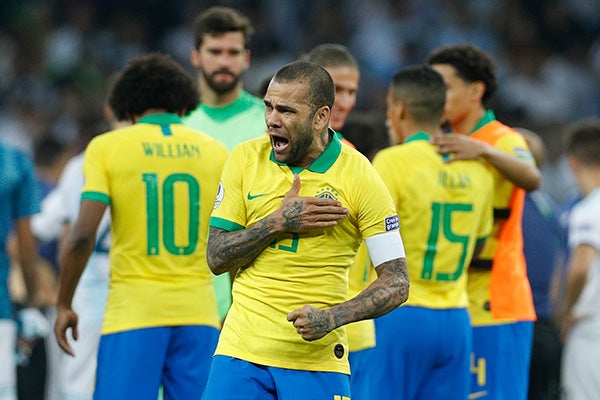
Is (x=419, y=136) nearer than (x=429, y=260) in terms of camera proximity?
No

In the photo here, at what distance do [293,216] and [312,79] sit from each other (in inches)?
24.9

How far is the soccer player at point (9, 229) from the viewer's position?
7.30 metres

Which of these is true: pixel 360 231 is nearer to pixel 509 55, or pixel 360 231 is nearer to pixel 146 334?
pixel 146 334

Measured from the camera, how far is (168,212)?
266 inches

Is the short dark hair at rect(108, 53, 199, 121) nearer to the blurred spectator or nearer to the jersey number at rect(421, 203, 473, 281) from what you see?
the jersey number at rect(421, 203, 473, 281)

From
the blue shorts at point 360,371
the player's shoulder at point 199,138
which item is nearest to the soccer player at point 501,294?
the blue shorts at point 360,371

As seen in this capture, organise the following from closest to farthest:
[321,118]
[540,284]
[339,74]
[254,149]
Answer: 1. [321,118]
2. [254,149]
3. [339,74]
4. [540,284]

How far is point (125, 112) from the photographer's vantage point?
7.05 m

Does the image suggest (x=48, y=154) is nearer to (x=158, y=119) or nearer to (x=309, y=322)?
(x=158, y=119)

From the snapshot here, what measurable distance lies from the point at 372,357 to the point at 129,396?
55.5 inches

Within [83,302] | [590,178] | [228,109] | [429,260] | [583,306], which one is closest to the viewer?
[429,260]

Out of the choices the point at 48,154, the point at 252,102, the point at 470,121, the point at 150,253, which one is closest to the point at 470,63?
the point at 470,121

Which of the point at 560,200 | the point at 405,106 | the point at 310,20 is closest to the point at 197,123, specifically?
the point at 405,106

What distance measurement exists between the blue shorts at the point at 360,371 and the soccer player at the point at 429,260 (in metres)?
0.13
